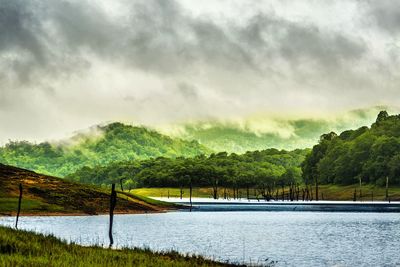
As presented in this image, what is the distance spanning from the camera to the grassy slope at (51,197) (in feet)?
413

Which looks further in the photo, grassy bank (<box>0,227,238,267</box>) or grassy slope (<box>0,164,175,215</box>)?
grassy slope (<box>0,164,175,215</box>)

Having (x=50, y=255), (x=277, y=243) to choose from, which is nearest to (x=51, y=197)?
(x=277, y=243)

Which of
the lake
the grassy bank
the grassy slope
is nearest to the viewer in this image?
the grassy bank

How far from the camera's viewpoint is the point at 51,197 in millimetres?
136375

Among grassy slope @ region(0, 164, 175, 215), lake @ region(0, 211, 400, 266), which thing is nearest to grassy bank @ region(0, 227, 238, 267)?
lake @ region(0, 211, 400, 266)

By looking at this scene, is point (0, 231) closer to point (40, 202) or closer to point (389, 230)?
point (389, 230)

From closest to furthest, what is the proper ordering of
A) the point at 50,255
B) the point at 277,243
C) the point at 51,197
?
the point at 50,255 → the point at 277,243 → the point at 51,197

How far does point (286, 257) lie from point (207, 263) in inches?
553

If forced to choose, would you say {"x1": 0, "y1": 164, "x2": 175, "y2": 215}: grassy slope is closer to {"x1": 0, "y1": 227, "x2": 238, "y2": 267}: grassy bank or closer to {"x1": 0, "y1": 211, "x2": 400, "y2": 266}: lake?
{"x1": 0, "y1": 211, "x2": 400, "y2": 266}: lake

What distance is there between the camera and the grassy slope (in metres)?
126

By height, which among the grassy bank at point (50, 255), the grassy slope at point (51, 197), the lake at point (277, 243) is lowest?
the lake at point (277, 243)

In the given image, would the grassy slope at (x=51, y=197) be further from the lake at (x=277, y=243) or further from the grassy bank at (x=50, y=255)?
the grassy bank at (x=50, y=255)

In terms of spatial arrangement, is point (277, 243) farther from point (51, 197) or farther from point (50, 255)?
point (51, 197)

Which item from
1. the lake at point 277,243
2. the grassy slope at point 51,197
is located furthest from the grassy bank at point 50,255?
the grassy slope at point 51,197
